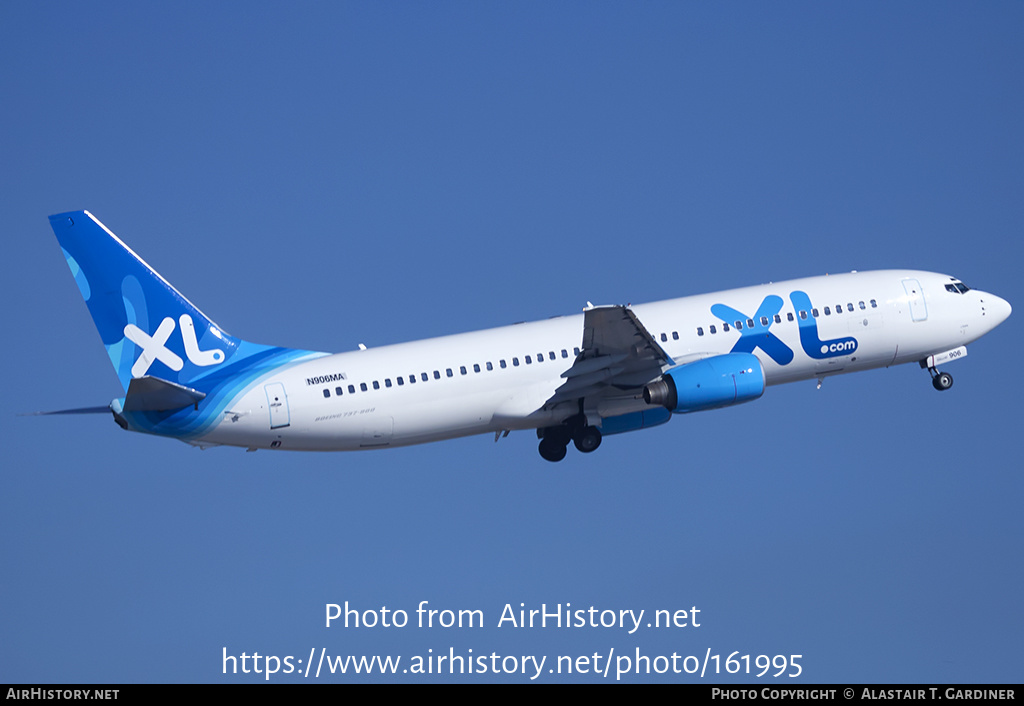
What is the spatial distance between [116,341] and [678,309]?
20869 millimetres

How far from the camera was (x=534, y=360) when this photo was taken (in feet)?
165

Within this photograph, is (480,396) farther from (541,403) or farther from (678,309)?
(678,309)

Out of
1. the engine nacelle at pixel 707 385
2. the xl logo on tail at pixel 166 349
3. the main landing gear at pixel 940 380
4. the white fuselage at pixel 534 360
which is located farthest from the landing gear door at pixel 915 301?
the xl logo on tail at pixel 166 349

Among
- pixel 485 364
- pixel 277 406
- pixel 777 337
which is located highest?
pixel 777 337

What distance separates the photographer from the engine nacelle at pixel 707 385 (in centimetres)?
4950

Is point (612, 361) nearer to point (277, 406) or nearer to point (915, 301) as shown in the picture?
point (277, 406)

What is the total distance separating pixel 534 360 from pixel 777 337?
9.89 meters

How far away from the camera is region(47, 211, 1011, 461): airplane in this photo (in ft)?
155

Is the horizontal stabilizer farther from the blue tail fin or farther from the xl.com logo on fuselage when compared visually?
the xl.com logo on fuselage

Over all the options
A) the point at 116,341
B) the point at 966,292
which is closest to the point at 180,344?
the point at 116,341

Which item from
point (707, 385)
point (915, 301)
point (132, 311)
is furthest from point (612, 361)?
point (132, 311)

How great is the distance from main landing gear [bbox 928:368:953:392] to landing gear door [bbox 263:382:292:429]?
27.8 metres

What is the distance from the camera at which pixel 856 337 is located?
179 ft

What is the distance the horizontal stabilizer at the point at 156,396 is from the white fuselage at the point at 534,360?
A: 1650mm
